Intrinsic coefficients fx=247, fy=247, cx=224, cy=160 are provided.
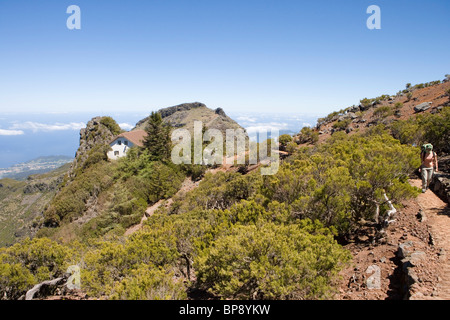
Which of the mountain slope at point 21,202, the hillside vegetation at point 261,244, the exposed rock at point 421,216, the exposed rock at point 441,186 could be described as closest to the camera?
the hillside vegetation at point 261,244

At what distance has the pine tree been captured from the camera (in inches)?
1512

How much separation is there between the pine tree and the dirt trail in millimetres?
32504

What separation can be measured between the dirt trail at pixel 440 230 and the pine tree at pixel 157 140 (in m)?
32.5

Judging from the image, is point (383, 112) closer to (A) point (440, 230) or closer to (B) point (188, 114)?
(A) point (440, 230)

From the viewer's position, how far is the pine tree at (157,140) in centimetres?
3841

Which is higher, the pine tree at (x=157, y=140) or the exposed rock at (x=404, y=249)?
the pine tree at (x=157, y=140)

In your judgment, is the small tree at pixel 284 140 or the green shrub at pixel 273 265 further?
the small tree at pixel 284 140

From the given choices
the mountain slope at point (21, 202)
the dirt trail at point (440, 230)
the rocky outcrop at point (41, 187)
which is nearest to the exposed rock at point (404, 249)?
the dirt trail at point (440, 230)
